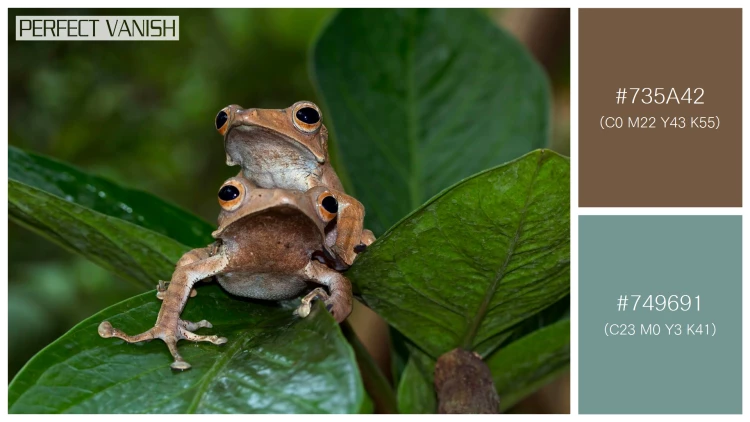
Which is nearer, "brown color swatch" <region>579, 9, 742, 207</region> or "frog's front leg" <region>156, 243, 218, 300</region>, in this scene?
"frog's front leg" <region>156, 243, 218, 300</region>

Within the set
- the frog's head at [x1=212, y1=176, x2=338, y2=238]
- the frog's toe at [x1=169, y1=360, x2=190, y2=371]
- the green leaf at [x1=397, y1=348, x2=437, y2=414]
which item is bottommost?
the green leaf at [x1=397, y1=348, x2=437, y2=414]

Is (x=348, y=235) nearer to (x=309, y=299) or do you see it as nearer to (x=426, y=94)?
(x=309, y=299)

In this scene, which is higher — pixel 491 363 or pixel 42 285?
pixel 42 285

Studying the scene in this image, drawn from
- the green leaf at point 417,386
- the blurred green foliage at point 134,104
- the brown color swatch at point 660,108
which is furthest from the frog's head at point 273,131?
the blurred green foliage at point 134,104

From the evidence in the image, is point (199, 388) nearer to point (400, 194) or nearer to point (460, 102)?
point (400, 194)

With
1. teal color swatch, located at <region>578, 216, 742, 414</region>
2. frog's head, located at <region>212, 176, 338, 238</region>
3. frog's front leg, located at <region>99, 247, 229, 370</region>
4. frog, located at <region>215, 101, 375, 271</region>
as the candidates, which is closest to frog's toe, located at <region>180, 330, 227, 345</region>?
frog's front leg, located at <region>99, 247, 229, 370</region>

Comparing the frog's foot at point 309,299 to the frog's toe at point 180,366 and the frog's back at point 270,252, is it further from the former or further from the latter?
the frog's toe at point 180,366

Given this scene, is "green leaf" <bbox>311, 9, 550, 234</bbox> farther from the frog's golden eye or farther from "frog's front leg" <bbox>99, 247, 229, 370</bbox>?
"frog's front leg" <bbox>99, 247, 229, 370</bbox>

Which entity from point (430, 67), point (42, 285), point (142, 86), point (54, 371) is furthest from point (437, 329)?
point (142, 86)
